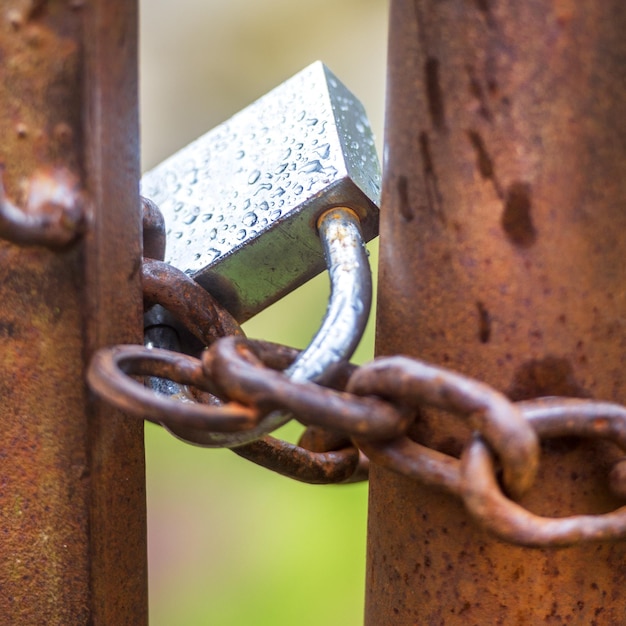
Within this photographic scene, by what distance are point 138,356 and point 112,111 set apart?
0.37 feet

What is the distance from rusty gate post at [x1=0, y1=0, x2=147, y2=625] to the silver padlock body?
114mm

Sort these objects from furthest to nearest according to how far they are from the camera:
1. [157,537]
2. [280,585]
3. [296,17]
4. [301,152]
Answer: [296,17]
[157,537]
[280,585]
[301,152]

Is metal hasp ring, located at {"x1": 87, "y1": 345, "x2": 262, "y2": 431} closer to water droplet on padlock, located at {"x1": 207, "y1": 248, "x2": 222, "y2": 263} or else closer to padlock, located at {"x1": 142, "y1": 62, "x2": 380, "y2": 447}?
padlock, located at {"x1": 142, "y1": 62, "x2": 380, "y2": 447}

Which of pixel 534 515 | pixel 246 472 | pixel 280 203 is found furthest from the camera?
pixel 246 472

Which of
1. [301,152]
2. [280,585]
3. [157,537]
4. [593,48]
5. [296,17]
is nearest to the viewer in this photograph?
[593,48]

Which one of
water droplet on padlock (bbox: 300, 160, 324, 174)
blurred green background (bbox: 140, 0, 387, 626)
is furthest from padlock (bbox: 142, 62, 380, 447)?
blurred green background (bbox: 140, 0, 387, 626)

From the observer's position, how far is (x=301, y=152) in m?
0.55

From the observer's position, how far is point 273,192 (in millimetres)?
543

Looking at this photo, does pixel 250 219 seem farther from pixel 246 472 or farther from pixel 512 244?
pixel 246 472

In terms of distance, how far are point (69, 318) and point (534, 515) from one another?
0.76 ft

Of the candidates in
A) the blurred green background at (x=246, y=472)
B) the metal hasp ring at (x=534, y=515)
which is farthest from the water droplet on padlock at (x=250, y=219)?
the blurred green background at (x=246, y=472)

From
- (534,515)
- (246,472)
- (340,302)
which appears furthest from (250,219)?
(246,472)

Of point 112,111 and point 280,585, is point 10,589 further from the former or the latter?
point 280,585

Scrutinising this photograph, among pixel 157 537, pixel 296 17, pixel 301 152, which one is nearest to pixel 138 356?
pixel 301 152
